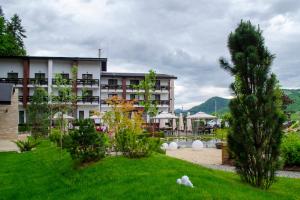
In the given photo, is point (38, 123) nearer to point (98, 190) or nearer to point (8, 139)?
point (8, 139)

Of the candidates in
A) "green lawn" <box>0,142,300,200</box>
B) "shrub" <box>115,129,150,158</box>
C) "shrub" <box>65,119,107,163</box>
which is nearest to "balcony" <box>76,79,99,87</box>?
"green lawn" <box>0,142,300,200</box>

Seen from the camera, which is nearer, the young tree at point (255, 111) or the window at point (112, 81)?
the young tree at point (255, 111)

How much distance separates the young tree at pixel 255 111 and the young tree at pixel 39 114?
2365cm

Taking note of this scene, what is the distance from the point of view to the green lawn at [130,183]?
703cm

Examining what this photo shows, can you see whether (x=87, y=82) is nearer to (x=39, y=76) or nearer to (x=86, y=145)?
(x=39, y=76)

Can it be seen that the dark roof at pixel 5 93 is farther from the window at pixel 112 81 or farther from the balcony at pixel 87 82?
the window at pixel 112 81

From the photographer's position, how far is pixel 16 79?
46812 millimetres

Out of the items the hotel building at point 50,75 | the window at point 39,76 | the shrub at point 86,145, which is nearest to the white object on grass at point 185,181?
the shrub at point 86,145

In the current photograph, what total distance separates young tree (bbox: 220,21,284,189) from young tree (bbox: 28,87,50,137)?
77.6ft

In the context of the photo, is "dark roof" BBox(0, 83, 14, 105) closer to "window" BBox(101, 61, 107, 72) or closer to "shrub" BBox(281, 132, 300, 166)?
"shrub" BBox(281, 132, 300, 166)

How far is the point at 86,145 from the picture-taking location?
33.3 feet

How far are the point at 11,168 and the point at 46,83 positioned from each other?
36.1 meters

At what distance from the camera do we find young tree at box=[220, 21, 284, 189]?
Result: 26.6ft

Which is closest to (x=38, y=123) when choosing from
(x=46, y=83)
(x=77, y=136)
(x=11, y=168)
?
(x=46, y=83)
